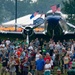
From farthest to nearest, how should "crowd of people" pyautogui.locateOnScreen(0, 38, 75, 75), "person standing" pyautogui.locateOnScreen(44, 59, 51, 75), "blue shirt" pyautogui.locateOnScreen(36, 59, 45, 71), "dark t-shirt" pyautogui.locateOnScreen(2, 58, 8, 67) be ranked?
"dark t-shirt" pyautogui.locateOnScreen(2, 58, 8, 67) < "crowd of people" pyautogui.locateOnScreen(0, 38, 75, 75) < "blue shirt" pyautogui.locateOnScreen(36, 59, 45, 71) < "person standing" pyautogui.locateOnScreen(44, 59, 51, 75)

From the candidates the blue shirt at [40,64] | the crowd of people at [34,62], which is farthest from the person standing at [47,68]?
the blue shirt at [40,64]

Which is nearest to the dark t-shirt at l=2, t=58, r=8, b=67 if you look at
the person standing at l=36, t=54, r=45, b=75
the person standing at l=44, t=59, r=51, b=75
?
the person standing at l=36, t=54, r=45, b=75

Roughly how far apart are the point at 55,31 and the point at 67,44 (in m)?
3.33

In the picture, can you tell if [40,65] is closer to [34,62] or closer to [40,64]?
[40,64]

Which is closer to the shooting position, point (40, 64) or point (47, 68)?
point (47, 68)

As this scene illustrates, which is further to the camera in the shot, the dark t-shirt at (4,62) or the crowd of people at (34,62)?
the dark t-shirt at (4,62)

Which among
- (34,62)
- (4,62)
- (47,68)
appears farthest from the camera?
(34,62)

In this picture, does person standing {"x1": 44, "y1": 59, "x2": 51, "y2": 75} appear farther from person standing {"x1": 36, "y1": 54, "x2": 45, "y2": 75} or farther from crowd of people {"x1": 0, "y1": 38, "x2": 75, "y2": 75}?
person standing {"x1": 36, "y1": 54, "x2": 45, "y2": 75}

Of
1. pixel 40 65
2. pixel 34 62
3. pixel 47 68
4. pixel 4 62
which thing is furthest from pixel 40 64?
pixel 4 62

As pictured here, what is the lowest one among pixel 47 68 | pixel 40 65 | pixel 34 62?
pixel 47 68

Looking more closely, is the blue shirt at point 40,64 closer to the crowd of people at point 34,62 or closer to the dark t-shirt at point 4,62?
the crowd of people at point 34,62

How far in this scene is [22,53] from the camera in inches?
930

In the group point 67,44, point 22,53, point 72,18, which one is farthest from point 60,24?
point 72,18

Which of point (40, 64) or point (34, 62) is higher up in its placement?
point (34, 62)
